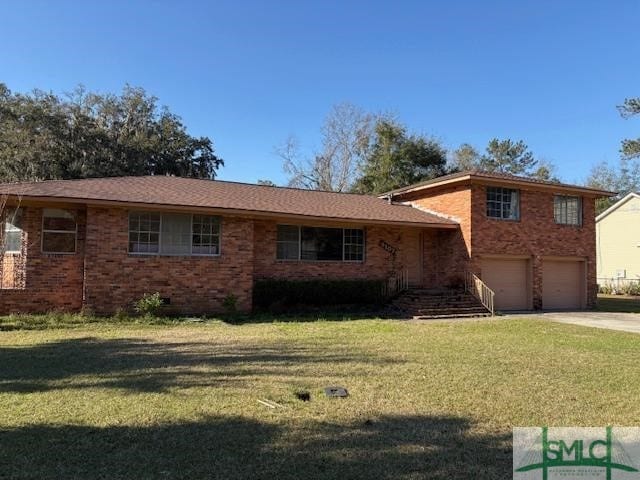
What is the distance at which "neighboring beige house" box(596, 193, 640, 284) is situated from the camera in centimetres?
3247

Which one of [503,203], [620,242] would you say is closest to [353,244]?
[503,203]

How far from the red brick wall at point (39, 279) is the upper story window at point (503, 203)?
14.1m

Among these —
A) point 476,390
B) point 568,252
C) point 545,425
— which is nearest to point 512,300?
point 568,252

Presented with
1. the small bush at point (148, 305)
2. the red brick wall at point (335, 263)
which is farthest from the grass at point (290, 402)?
the red brick wall at point (335, 263)

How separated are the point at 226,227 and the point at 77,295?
462 cm

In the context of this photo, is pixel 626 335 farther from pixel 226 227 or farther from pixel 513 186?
pixel 226 227

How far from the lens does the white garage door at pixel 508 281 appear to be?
19359 millimetres

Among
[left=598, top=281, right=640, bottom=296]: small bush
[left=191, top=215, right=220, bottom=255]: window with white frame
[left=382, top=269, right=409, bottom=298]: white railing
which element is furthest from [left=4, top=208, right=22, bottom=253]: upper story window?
[left=598, top=281, right=640, bottom=296]: small bush

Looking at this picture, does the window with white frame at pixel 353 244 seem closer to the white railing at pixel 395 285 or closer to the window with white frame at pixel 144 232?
the white railing at pixel 395 285

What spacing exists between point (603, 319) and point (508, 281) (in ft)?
12.4

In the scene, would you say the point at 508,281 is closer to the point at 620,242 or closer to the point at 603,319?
the point at 603,319

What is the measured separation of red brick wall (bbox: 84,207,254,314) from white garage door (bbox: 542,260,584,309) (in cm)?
1206

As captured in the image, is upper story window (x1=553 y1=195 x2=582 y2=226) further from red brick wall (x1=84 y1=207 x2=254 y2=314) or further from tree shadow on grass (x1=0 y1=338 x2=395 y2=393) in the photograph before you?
tree shadow on grass (x1=0 y1=338 x2=395 y2=393)

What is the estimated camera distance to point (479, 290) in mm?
18109
